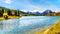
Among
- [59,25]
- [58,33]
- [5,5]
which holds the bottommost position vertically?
[58,33]

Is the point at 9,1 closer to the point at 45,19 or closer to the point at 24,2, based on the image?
the point at 24,2

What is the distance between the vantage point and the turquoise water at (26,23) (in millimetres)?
1940

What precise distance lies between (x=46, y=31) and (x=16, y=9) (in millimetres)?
621

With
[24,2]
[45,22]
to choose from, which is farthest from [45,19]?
[24,2]

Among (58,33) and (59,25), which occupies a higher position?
(59,25)

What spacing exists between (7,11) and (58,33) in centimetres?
93

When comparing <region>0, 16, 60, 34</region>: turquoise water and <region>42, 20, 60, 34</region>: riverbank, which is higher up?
<region>0, 16, 60, 34</region>: turquoise water

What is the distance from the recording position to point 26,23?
1978mm

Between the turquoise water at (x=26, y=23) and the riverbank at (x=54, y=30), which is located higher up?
the turquoise water at (x=26, y=23)

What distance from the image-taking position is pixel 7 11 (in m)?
2.00

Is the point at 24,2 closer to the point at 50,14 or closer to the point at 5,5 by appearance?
the point at 5,5

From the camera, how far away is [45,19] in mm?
1985

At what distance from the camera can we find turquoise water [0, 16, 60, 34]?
194cm

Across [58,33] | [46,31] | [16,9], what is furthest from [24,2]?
[58,33]
